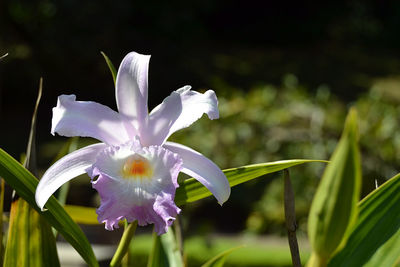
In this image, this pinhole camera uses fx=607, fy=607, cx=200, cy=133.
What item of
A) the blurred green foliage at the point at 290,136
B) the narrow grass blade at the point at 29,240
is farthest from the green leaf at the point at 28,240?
the blurred green foliage at the point at 290,136

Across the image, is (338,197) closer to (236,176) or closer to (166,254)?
(236,176)

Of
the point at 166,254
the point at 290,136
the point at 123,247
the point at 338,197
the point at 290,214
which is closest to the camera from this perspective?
the point at 338,197

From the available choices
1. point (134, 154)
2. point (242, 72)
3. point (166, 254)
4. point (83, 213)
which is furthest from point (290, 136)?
point (242, 72)

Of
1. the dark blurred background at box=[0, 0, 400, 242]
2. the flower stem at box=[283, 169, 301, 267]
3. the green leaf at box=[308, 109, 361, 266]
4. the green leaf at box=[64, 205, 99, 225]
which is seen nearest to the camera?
the green leaf at box=[308, 109, 361, 266]

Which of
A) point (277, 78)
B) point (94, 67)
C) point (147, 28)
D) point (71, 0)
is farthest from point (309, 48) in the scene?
point (71, 0)

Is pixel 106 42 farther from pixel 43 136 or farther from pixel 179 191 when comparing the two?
pixel 179 191

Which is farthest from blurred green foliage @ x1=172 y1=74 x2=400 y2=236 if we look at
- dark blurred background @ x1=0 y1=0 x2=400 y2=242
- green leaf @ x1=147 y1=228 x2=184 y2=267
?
green leaf @ x1=147 y1=228 x2=184 y2=267

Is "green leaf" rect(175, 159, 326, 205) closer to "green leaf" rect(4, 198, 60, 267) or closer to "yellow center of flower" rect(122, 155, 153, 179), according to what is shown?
"yellow center of flower" rect(122, 155, 153, 179)
